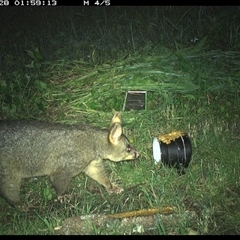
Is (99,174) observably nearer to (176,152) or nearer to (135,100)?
(176,152)

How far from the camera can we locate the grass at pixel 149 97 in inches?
187

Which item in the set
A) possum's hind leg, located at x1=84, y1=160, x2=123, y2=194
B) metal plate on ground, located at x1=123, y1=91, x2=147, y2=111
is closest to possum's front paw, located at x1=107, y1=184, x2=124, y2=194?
possum's hind leg, located at x1=84, y1=160, x2=123, y2=194

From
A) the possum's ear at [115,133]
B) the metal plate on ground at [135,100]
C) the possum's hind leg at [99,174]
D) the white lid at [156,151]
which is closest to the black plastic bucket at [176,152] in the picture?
the white lid at [156,151]

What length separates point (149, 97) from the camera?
251 inches

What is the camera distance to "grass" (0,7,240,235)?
4758 millimetres

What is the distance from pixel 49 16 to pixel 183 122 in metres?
4.73

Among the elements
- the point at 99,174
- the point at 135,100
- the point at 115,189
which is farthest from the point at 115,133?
the point at 135,100

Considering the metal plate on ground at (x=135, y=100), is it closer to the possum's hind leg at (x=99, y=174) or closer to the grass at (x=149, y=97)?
the grass at (x=149, y=97)

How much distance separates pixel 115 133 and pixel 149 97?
1548mm

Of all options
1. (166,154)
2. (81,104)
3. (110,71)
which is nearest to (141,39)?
(110,71)

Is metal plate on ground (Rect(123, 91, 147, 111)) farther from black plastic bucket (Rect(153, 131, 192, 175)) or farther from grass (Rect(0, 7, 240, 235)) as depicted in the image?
black plastic bucket (Rect(153, 131, 192, 175))

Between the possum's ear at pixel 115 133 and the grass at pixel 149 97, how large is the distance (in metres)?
0.53

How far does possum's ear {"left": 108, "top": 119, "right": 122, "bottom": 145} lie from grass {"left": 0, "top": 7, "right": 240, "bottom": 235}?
53 cm
